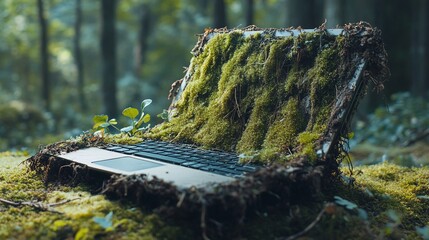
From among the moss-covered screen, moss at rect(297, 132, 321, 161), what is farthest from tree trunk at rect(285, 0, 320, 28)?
moss at rect(297, 132, 321, 161)

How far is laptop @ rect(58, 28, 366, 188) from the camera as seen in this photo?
2.83m

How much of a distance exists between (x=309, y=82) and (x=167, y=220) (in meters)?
1.62

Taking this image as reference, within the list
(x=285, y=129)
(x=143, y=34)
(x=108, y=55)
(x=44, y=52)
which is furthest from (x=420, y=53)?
(x=143, y=34)

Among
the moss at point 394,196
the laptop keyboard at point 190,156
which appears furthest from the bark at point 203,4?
the laptop keyboard at point 190,156

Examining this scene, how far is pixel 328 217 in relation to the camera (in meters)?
2.63

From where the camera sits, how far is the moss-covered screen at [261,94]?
10.9ft

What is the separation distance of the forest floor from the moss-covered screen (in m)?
0.45

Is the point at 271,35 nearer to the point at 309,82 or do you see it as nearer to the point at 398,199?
the point at 309,82

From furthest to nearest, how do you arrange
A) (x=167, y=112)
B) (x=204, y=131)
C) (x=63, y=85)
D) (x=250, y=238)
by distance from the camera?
(x=63, y=85) < (x=167, y=112) < (x=204, y=131) < (x=250, y=238)

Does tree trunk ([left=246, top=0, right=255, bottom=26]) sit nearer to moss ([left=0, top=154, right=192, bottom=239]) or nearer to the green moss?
the green moss

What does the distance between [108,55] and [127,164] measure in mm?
9503

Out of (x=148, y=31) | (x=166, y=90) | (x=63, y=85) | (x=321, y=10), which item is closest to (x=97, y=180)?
(x=321, y=10)

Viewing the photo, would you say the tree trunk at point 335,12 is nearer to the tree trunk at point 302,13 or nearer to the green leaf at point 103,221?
the tree trunk at point 302,13

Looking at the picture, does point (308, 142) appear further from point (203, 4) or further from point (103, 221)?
point (203, 4)
